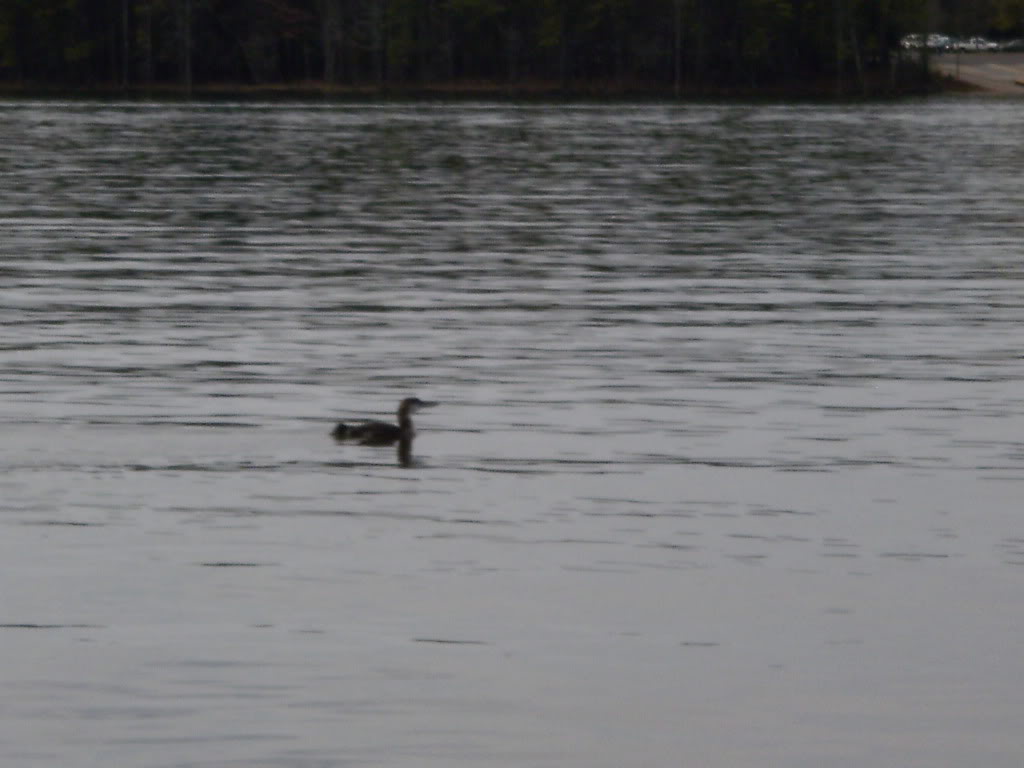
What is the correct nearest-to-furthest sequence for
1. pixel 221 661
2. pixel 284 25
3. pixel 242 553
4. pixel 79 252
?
1. pixel 221 661
2. pixel 242 553
3. pixel 79 252
4. pixel 284 25

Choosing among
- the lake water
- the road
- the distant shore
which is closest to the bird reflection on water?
the lake water

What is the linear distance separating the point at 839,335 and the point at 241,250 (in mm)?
15624

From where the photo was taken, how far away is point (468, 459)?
825 inches

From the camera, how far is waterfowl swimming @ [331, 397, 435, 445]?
21250mm

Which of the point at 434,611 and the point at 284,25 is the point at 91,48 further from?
the point at 434,611

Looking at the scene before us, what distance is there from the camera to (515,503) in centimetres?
1872

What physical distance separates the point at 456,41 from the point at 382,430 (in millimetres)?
153209

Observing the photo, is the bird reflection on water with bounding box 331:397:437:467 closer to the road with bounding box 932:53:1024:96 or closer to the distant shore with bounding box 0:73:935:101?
the distant shore with bounding box 0:73:935:101

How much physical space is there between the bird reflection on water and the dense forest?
5772 inches

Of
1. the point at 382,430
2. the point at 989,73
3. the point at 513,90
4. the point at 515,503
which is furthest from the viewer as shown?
the point at 989,73

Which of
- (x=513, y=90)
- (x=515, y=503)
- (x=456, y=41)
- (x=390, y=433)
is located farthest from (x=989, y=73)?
(x=515, y=503)

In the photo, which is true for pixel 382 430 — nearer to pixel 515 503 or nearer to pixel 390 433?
pixel 390 433

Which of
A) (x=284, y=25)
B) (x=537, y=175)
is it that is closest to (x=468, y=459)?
(x=537, y=175)

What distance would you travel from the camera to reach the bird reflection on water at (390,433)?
21.2 m
